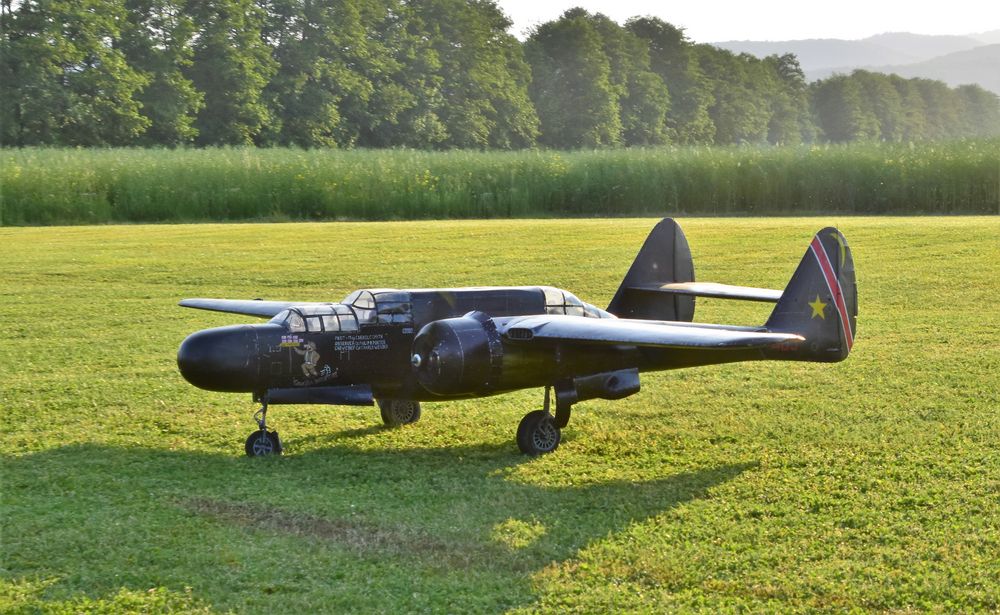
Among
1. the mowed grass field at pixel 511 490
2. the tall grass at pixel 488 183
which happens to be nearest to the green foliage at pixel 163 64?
the tall grass at pixel 488 183

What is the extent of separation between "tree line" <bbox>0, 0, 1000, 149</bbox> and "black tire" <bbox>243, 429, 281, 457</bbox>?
4345cm

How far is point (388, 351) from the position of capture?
1057 cm

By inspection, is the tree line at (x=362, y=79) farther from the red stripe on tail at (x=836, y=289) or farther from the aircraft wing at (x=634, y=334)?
the aircraft wing at (x=634, y=334)

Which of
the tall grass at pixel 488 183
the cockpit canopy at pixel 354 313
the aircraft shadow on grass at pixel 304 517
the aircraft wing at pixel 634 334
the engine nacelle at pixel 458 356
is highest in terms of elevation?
the tall grass at pixel 488 183

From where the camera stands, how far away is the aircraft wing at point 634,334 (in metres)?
8.81

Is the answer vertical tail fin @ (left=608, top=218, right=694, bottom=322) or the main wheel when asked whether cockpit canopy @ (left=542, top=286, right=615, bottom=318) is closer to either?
the main wheel

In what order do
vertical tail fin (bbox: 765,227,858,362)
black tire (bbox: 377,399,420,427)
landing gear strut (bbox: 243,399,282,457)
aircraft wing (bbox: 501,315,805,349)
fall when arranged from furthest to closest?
black tire (bbox: 377,399,420,427) < vertical tail fin (bbox: 765,227,858,362) < landing gear strut (bbox: 243,399,282,457) < aircraft wing (bbox: 501,315,805,349)

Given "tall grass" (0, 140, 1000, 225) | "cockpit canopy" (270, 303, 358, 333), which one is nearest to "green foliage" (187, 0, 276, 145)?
"tall grass" (0, 140, 1000, 225)

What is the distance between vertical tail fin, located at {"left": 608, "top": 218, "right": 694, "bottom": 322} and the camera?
42.8 feet

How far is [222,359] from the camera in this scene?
9789 millimetres

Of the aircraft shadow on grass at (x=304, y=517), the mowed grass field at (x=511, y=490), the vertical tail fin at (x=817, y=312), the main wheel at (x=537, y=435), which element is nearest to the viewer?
the mowed grass field at (x=511, y=490)

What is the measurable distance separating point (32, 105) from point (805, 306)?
167ft

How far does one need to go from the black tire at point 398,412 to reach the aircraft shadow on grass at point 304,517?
3.53 feet

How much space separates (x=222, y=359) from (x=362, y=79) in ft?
221
